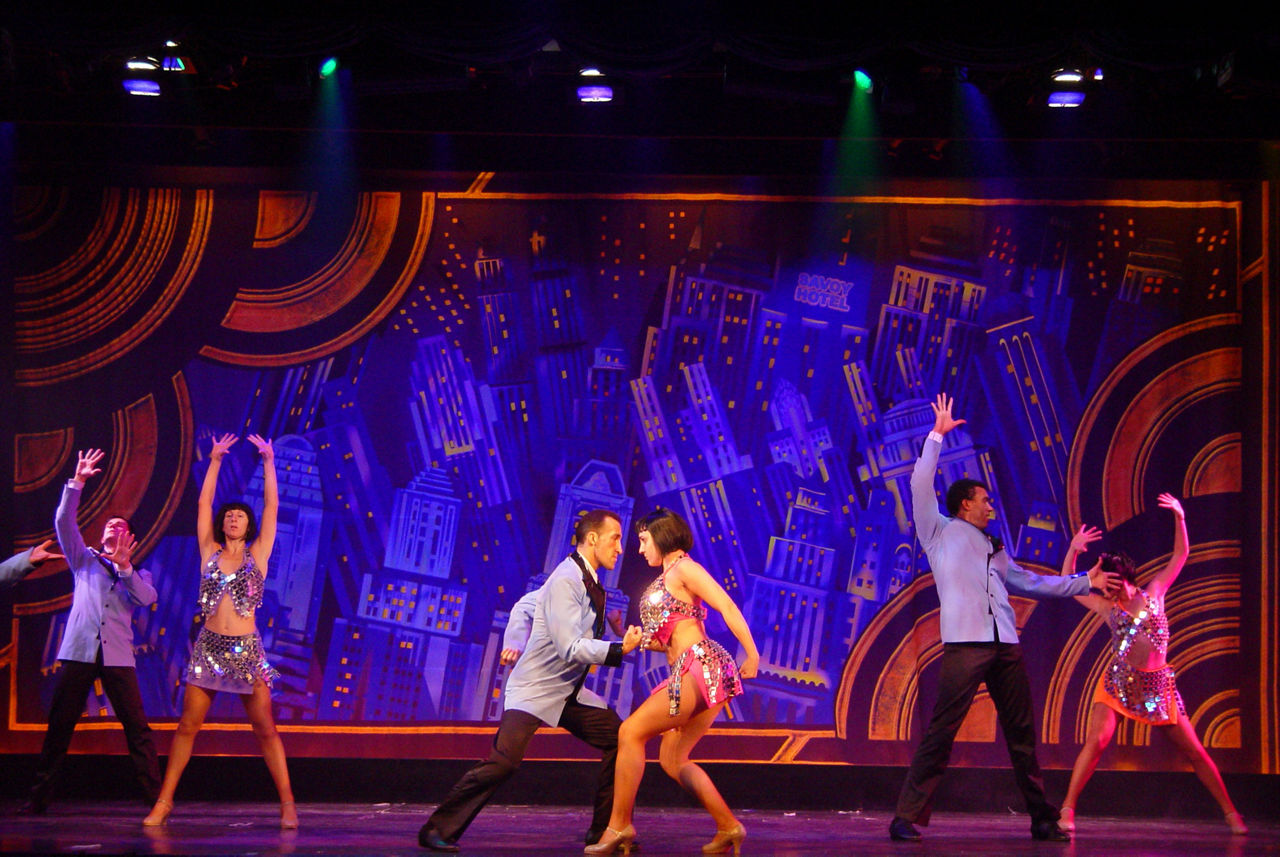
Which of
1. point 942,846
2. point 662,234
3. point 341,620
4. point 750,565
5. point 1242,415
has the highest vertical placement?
point 662,234

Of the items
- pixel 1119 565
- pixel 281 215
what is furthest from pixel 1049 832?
pixel 281 215

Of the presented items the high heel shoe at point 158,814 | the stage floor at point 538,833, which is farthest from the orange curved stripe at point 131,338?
the high heel shoe at point 158,814

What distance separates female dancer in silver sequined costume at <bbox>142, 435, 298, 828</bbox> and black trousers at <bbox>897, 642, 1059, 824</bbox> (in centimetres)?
325

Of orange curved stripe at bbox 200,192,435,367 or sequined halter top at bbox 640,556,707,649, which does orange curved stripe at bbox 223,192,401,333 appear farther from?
sequined halter top at bbox 640,556,707,649

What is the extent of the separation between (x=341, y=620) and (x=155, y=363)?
Result: 2.16 meters

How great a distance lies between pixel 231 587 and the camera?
6.02 meters

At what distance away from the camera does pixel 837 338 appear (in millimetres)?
7613

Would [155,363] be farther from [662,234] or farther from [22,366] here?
[662,234]

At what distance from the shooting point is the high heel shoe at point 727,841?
518cm

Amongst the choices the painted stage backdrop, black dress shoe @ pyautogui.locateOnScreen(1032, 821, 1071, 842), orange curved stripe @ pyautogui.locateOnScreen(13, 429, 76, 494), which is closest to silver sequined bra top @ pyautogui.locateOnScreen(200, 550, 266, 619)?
the painted stage backdrop

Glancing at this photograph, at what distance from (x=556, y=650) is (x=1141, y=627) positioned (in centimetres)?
342

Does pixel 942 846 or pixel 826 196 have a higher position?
pixel 826 196

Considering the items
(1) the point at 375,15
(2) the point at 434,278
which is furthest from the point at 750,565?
(1) the point at 375,15

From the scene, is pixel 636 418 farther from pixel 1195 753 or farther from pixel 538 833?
pixel 1195 753
